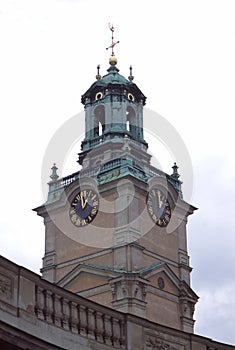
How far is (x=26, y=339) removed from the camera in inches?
691

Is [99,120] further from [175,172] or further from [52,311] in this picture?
[52,311]

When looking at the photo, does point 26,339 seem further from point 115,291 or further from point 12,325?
point 115,291

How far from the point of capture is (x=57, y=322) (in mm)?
18984

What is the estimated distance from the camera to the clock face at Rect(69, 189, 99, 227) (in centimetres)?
5816

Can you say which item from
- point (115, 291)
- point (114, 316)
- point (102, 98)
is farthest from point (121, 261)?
point (114, 316)

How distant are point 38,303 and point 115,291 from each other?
116 feet

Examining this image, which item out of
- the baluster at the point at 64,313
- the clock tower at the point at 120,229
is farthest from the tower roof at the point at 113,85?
the baluster at the point at 64,313

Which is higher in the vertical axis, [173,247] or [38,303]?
[173,247]

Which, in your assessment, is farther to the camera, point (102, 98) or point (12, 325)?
point (102, 98)

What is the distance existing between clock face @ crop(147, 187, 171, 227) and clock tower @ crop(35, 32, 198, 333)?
62 millimetres

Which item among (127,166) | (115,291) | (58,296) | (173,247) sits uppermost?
(127,166)

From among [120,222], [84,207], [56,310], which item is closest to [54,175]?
[84,207]

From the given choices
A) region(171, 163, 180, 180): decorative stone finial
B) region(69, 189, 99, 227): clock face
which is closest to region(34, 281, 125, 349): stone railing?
region(69, 189, 99, 227): clock face

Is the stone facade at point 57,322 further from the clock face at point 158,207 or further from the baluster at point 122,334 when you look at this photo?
the clock face at point 158,207
